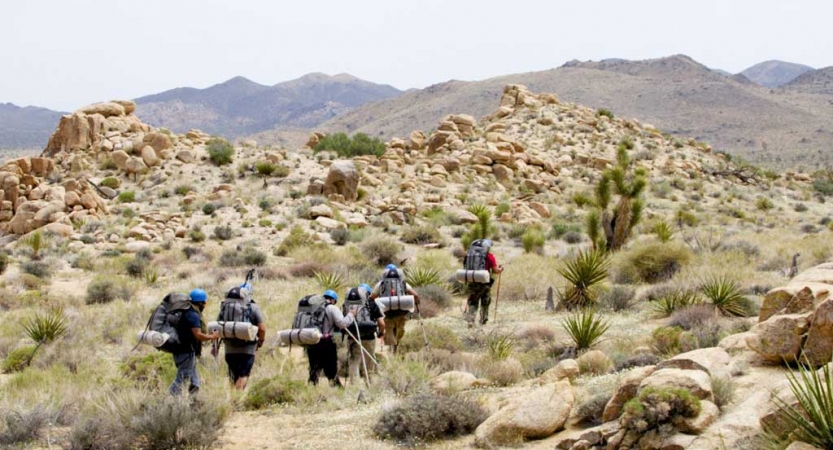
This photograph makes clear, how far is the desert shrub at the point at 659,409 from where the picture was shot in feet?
19.2

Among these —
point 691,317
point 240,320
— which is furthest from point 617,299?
point 240,320

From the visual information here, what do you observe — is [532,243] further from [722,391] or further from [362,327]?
[722,391]

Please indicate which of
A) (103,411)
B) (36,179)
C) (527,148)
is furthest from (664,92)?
(103,411)

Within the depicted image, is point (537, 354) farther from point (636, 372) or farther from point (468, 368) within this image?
point (636, 372)

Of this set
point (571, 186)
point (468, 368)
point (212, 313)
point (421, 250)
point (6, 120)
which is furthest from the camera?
point (6, 120)

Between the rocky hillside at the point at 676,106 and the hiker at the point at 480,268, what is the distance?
192 feet

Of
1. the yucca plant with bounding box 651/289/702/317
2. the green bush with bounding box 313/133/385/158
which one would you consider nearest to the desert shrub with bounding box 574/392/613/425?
the yucca plant with bounding box 651/289/702/317

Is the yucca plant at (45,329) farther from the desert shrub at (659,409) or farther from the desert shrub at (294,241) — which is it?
the desert shrub at (659,409)

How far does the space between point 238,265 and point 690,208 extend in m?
23.5

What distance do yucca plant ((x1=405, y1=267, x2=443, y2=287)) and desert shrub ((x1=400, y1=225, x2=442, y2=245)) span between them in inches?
288

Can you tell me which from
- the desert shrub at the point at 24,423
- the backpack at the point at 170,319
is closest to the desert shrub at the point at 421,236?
the backpack at the point at 170,319

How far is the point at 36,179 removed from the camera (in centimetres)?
3092

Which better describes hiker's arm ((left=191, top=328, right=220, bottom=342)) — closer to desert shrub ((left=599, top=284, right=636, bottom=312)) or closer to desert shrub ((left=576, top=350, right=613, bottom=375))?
desert shrub ((left=576, top=350, right=613, bottom=375))

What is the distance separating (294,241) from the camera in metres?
25.1
